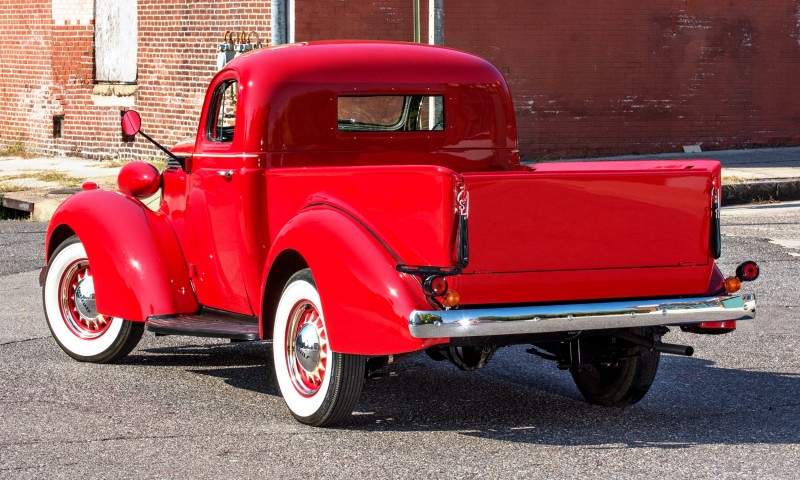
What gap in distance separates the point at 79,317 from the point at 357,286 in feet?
8.62

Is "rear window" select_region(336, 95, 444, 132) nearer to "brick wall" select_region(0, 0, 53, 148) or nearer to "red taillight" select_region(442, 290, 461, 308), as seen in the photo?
"red taillight" select_region(442, 290, 461, 308)

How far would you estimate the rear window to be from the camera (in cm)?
703

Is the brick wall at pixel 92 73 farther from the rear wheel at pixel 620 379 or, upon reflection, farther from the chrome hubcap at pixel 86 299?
the rear wheel at pixel 620 379

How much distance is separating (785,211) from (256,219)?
9653mm

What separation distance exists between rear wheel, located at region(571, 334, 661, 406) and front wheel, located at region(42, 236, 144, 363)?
8.18 ft

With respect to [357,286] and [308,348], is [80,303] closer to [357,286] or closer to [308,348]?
[308,348]

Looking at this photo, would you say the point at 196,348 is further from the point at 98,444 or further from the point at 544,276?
the point at 544,276

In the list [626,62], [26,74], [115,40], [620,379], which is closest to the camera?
[620,379]

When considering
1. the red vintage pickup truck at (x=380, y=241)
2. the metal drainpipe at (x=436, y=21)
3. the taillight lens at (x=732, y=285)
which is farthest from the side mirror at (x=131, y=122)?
the metal drainpipe at (x=436, y=21)

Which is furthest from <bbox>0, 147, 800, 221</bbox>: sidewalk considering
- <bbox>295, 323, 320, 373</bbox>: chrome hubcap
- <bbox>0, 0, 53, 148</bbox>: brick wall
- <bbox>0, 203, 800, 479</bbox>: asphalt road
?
<bbox>295, 323, 320, 373</bbox>: chrome hubcap

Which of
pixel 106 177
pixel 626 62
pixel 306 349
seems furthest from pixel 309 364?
pixel 626 62

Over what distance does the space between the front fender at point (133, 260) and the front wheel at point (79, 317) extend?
275mm

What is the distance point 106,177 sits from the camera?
1736 centimetres

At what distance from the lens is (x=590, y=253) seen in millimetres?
5625
